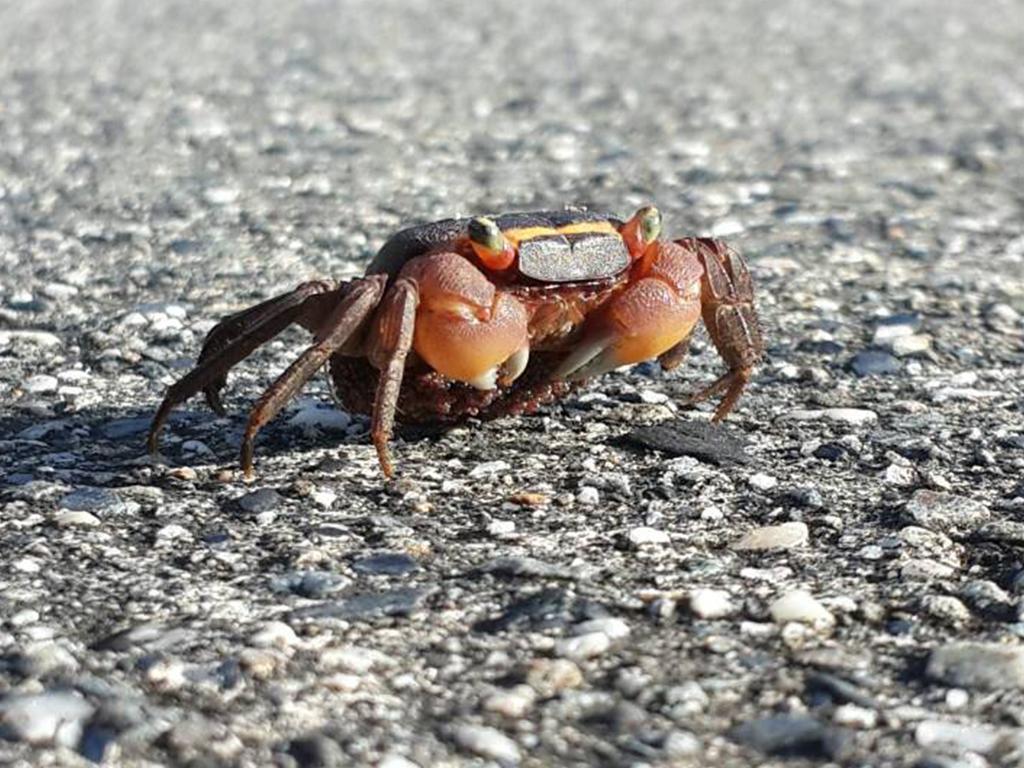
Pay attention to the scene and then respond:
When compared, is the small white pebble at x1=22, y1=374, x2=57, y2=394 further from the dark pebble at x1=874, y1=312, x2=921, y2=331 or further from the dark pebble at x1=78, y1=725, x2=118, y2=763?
the dark pebble at x1=874, y1=312, x2=921, y2=331

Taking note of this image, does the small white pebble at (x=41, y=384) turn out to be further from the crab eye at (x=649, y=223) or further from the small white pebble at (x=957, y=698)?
the small white pebble at (x=957, y=698)

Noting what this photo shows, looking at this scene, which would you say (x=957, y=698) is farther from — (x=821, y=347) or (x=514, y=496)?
(x=821, y=347)

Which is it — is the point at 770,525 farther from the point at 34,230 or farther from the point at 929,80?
the point at 929,80

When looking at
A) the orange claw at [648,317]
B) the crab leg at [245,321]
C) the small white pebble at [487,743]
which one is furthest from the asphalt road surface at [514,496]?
the orange claw at [648,317]

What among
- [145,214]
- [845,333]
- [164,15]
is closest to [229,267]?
[145,214]

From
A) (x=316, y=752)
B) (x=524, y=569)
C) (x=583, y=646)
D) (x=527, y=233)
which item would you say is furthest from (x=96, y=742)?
(x=527, y=233)

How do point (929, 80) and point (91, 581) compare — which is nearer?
point (91, 581)
